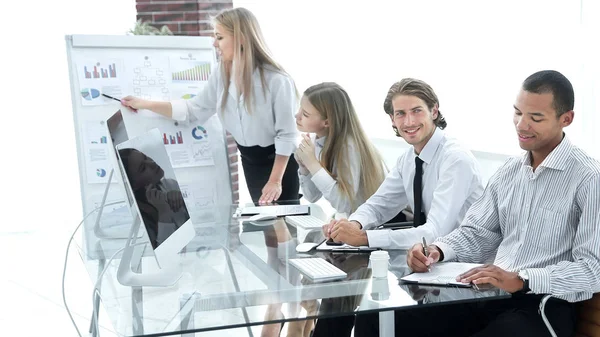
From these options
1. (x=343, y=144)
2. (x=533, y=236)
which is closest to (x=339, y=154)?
(x=343, y=144)

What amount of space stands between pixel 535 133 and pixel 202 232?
1325 mm

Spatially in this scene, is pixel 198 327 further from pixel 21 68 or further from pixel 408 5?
pixel 21 68

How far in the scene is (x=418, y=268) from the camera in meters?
2.15

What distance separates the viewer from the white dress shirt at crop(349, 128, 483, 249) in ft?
8.19

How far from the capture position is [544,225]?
2.18 metres

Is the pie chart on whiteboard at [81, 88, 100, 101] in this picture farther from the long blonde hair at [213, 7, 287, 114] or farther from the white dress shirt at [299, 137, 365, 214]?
the white dress shirt at [299, 137, 365, 214]

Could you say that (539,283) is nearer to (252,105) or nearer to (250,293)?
(250,293)

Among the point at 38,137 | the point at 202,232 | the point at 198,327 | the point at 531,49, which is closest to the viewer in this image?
the point at 198,327

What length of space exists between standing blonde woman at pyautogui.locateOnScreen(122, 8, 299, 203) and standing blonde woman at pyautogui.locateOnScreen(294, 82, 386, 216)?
0.38 meters

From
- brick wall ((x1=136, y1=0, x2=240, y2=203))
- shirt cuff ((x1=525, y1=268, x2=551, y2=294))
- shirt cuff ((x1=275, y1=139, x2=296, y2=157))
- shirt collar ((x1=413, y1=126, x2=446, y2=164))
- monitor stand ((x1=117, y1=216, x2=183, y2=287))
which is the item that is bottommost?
shirt cuff ((x1=525, y1=268, x2=551, y2=294))

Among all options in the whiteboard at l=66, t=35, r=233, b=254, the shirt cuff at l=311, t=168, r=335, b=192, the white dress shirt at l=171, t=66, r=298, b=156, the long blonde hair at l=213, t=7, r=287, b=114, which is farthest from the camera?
the whiteboard at l=66, t=35, r=233, b=254

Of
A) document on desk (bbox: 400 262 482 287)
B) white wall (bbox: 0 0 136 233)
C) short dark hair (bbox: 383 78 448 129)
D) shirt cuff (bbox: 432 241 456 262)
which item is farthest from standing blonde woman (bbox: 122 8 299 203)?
white wall (bbox: 0 0 136 233)

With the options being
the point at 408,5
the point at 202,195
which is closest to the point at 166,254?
the point at 202,195

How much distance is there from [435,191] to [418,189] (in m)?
0.15
